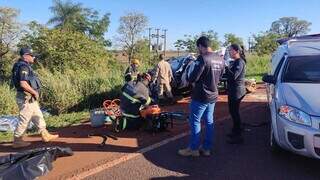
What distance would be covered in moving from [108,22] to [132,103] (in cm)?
5035

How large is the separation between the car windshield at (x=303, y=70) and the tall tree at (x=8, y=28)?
128ft

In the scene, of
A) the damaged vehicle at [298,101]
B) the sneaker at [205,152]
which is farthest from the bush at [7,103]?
the damaged vehicle at [298,101]

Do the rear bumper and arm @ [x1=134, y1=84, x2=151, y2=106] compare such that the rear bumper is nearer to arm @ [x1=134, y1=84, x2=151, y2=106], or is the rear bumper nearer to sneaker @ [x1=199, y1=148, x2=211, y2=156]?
→ sneaker @ [x1=199, y1=148, x2=211, y2=156]

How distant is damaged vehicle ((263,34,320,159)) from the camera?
19.3ft

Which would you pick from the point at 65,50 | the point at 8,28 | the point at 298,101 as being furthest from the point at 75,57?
the point at 298,101

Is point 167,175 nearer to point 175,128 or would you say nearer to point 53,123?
point 175,128

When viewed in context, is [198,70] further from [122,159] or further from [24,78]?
[24,78]

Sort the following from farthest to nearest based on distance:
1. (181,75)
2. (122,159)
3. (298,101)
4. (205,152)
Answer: (181,75)
(205,152)
(122,159)
(298,101)

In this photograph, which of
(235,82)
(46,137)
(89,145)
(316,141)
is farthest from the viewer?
(46,137)

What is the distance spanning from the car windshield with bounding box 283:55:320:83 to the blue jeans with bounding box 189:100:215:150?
4.13 feet

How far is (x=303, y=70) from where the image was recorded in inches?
281

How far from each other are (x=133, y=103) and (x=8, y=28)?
3951cm

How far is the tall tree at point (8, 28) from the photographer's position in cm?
4356

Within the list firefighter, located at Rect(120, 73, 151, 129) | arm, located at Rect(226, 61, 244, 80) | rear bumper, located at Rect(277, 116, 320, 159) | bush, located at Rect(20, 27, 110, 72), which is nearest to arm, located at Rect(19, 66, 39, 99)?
firefighter, located at Rect(120, 73, 151, 129)
